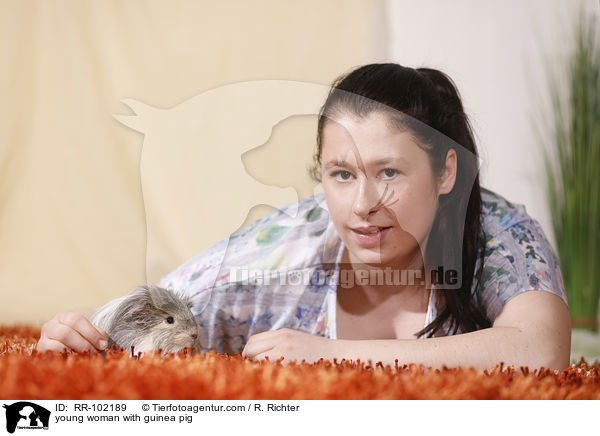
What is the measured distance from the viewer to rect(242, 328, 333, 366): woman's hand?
2.44 feet

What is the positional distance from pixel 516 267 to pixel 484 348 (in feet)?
0.72

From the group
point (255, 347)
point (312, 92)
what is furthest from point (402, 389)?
point (312, 92)

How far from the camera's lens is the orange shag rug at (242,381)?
0.59 meters

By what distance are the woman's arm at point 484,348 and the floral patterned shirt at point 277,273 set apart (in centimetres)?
22

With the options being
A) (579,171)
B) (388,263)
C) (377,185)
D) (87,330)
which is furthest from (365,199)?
(579,171)

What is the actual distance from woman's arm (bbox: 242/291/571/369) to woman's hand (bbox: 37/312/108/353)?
0.67ft

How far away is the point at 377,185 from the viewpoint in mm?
829

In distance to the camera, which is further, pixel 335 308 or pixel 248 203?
pixel 335 308
